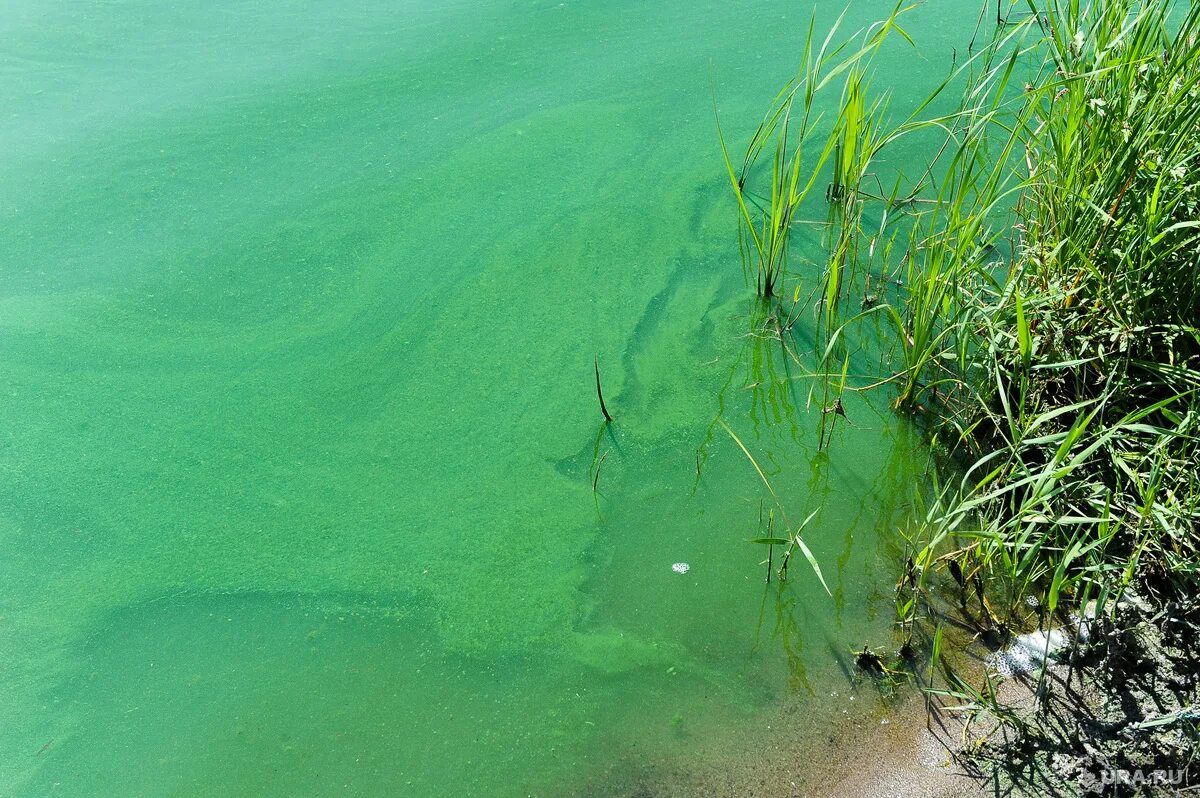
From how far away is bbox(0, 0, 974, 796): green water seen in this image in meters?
1.31

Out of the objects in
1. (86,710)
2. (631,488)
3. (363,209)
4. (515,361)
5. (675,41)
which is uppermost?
(675,41)

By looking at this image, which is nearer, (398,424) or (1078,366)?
(1078,366)

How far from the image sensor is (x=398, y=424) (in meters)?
1.70

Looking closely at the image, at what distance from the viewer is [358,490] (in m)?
1.59

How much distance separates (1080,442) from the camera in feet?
4.64

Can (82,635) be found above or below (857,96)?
below

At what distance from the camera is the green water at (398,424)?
51.8 inches

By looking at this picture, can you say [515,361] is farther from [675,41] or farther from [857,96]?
[675,41]

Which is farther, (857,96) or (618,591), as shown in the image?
(857,96)

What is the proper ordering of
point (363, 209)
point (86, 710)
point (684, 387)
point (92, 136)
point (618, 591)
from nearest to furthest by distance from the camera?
1. point (86, 710)
2. point (618, 591)
3. point (684, 387)
4. point (363, 209)
5. point (92, 136)

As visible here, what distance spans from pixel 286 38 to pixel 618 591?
192 centimetres

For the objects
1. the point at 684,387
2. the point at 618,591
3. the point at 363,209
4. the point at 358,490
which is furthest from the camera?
the point at 363,209

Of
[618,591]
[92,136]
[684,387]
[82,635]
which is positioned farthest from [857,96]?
[92,136]

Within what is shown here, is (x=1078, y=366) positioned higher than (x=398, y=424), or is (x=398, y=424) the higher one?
(x=1078, y=366)
